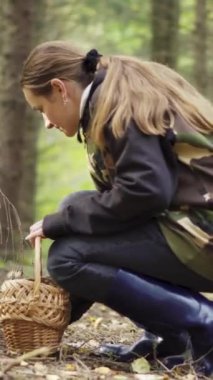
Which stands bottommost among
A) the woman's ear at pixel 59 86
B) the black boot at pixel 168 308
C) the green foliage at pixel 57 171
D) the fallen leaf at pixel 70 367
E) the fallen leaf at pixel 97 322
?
the green foliage at pixel 57 171

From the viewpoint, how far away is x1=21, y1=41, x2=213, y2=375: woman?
2.97 m

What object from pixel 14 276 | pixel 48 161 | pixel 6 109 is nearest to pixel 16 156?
pixel 6 109

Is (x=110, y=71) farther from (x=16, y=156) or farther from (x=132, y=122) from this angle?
(x=16, y=156)

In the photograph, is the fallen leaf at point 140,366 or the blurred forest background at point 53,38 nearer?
the fallen leaf at point 140,366

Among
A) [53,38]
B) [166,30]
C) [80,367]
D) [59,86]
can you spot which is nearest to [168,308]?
Result: [80,367]

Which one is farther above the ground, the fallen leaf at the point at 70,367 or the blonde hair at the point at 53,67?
the blonde hair at the point at 53,67

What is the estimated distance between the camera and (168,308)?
10.2 feet

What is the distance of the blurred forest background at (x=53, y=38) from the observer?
5.77 metres

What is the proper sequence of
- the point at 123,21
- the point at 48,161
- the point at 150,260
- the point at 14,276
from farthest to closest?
1. the point at 48,161
2. the point at 123,21
3. the point at 14,276
4. the point at 150,260

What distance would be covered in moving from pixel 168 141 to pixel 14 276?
0.96 meters

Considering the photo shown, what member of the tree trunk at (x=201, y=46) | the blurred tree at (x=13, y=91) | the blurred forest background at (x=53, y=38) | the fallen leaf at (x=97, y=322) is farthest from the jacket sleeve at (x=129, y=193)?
the tree trunk at (x=201, y=46)

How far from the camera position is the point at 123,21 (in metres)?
8.34

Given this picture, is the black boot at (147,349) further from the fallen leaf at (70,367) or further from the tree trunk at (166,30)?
the tree trunk at (166,30)

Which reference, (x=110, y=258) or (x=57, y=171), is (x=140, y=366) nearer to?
(x=110, y=258)
